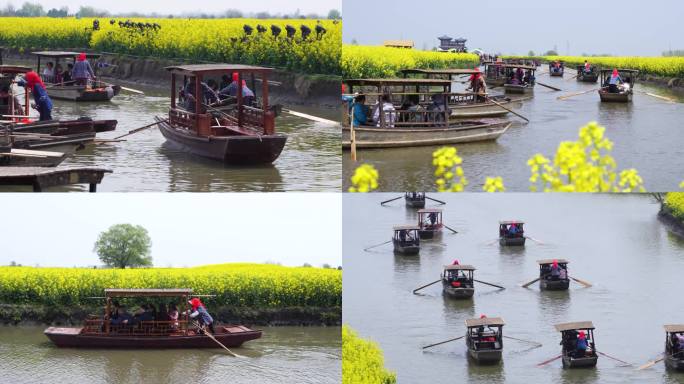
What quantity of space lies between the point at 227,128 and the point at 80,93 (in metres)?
7.15

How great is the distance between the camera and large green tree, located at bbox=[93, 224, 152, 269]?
24234 mm

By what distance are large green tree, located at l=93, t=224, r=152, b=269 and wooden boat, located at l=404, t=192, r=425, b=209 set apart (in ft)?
21.7

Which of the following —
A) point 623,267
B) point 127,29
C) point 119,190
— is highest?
point 127,29

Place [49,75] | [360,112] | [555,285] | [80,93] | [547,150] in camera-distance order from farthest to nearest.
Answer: [49,75], [80,93], [555,285], [547,150], [360,112]

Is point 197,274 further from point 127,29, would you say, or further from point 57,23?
point 57,23

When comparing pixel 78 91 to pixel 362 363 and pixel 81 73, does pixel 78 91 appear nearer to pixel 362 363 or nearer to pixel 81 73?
pixel 81 73

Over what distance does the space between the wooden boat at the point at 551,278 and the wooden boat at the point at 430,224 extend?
2792 millimetres

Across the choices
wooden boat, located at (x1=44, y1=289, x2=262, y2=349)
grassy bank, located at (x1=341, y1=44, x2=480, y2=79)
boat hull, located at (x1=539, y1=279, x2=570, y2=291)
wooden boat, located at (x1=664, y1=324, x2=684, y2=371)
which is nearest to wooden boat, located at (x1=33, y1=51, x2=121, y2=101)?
grassy bank, located at (x1=341, y1=44, x2=480, y2=79)

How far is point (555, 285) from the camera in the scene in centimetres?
1730

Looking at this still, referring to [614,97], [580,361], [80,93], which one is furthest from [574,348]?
[80,93]

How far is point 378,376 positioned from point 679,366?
3878 millimetres

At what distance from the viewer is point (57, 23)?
34938 millimetres

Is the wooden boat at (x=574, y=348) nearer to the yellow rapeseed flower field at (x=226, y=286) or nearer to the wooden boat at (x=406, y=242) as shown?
the yellow rapeseed flower field at (x=226, y=286)

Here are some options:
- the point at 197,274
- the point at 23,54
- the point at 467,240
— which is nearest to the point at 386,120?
the point at 197,274
